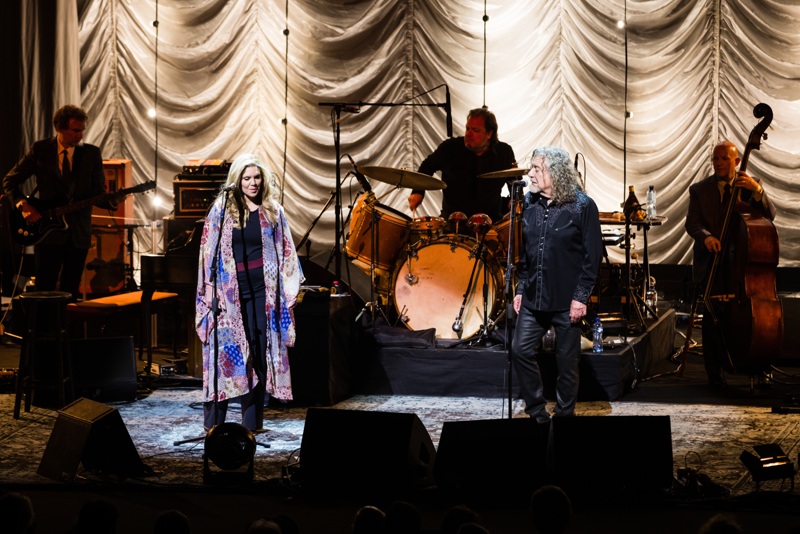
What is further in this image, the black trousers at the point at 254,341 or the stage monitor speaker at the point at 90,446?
the black trousers at the point at 254,341

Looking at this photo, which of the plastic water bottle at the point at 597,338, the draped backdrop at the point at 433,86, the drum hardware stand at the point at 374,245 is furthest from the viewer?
the draped backdrop at the point at 433,86

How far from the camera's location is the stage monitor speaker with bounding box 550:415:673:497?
4.93m

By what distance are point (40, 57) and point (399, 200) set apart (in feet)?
14.8

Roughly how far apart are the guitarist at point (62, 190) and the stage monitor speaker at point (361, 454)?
4087 mm

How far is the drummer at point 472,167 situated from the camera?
8.89 metres

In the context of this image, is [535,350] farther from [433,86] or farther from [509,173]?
[433,86]

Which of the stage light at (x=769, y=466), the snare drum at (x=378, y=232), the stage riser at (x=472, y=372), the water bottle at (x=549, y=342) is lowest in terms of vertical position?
the stage light at (x=769, y=466)

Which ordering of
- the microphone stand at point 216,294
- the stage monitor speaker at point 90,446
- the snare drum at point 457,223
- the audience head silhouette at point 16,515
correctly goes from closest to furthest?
1. the audience head silhouette at point 16,515
2. the stage monitor speaker at point 90,446
3. the microphone stand at point 216,294
4. the snare drum at point 457,223

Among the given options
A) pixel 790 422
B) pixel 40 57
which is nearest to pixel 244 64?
pixel 40 57

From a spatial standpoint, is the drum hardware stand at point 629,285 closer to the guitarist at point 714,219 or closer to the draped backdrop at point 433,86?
the guitarist at point 714,219

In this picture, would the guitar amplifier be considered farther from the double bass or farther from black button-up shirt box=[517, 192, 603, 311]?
the double bass

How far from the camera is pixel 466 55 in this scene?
12305 mm

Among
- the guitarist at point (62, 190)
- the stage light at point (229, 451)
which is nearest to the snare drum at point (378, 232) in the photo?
the guitarist at point (62, 190)

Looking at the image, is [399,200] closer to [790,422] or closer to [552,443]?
[790,422]
